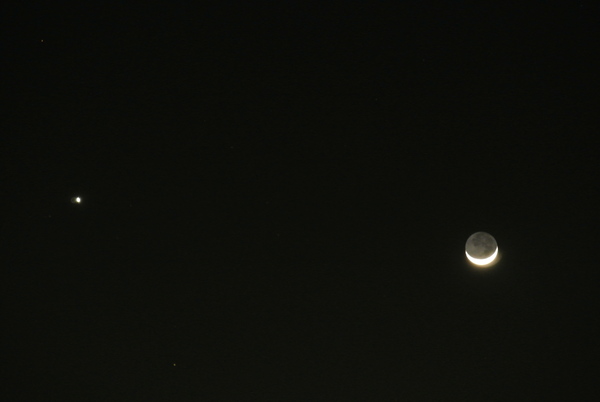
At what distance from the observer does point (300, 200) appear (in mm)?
1823

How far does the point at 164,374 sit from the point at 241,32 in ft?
3.97

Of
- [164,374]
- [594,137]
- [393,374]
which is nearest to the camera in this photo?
[594,137]

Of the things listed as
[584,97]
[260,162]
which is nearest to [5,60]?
[260,162]

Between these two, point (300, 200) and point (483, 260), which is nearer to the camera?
point (483, 260)

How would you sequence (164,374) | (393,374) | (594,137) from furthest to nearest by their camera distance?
(164,374) → (393,374) → (594,137)

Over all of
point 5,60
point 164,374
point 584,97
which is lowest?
point 164,374

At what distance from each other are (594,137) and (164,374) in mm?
1590

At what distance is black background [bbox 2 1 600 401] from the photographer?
1636 mm

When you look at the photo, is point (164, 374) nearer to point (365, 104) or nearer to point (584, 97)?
point (365, 104)

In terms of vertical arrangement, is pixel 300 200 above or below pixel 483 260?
above

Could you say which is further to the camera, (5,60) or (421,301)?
(5,60)

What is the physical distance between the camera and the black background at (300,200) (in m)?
1.64

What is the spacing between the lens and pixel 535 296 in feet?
5.42

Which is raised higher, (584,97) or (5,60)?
(5,60)
